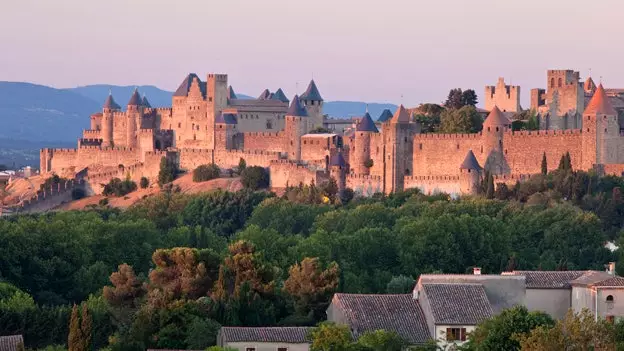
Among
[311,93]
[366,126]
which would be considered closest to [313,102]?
[311,93]

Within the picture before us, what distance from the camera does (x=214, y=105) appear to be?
314 ft

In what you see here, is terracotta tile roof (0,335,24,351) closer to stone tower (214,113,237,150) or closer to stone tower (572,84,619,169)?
stone tower (572,84,619,169)

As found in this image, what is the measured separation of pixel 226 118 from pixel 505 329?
55322 millimetres

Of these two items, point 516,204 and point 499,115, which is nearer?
point 516,204

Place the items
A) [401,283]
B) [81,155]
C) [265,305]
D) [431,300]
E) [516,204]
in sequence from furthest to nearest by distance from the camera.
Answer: [81,155]
[516,204]
[401,283]
[265,305]
[431,300]

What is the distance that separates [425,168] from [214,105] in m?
17.4

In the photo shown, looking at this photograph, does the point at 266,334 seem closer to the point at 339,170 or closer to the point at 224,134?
the point at 339,170

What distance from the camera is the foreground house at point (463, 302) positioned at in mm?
43656

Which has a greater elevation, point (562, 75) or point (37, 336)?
point (562, 75)

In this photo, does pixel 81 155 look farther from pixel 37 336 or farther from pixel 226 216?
pixel 37 336

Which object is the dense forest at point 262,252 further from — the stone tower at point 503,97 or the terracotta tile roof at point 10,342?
the stone tower at point 503,97

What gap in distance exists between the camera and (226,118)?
94.7 meters

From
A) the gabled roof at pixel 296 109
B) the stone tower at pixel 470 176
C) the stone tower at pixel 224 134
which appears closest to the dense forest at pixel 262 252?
the stone tower at pixel 470 176

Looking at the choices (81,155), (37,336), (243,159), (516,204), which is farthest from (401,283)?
(81,155)
